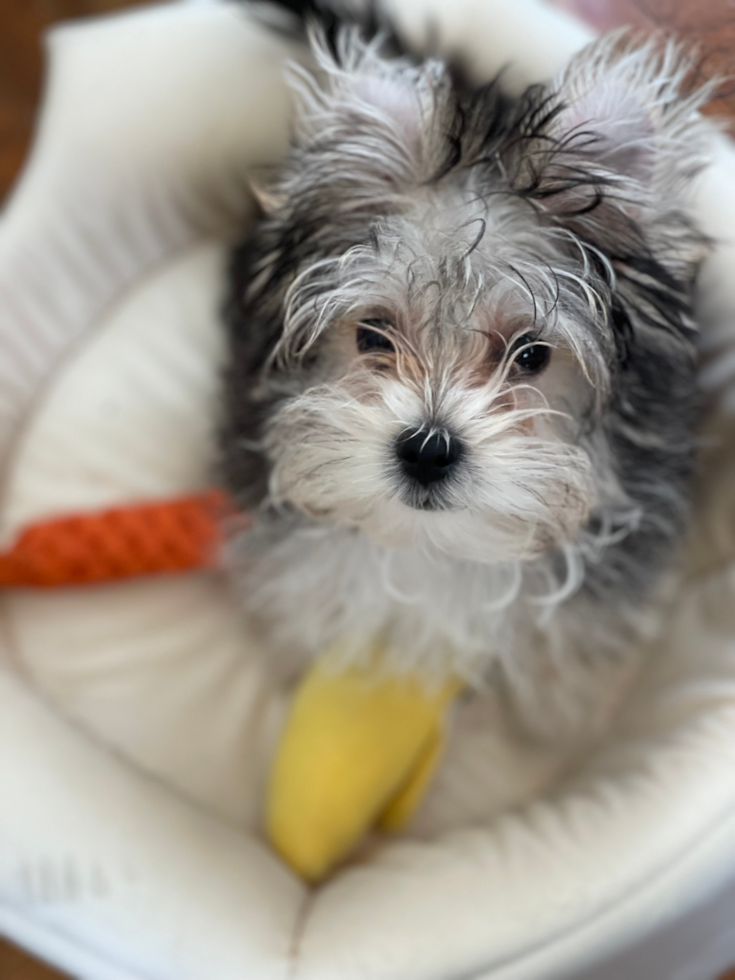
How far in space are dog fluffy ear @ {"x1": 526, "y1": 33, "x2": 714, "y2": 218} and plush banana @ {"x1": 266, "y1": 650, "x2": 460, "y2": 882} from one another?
38.7 inches

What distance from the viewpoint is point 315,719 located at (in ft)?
5.61

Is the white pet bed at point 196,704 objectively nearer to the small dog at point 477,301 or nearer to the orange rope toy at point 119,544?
the orange rope toy at point 119,544

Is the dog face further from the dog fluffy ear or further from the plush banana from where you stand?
the plush banana

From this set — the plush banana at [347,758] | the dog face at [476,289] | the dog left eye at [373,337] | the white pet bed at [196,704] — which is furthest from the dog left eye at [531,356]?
the plush banana at [347,758]

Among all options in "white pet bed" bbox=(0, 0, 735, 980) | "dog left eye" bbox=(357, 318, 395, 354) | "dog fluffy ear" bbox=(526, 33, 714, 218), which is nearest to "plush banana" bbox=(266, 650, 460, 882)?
"white pet bed" bbox=(0, 0, 735, 980)

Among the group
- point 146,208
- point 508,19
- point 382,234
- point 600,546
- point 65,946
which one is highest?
point 508,19

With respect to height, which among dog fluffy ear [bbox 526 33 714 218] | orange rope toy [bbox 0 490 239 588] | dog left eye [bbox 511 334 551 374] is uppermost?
dog fluffy ear [bbox 526 33 714 218]

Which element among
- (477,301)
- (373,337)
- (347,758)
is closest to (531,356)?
(477,301)

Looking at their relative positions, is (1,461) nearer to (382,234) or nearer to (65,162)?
(65,162)

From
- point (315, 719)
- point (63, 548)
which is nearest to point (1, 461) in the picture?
point (63, 548)

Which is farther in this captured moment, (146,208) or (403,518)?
(146,208)

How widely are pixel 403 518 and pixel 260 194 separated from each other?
600 mm

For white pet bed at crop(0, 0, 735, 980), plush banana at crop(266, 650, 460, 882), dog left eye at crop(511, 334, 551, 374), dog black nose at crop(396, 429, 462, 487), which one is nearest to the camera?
dog black nose at crop(396, 429, 462, 487)

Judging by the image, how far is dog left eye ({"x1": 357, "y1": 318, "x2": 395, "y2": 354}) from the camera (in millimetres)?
1222
